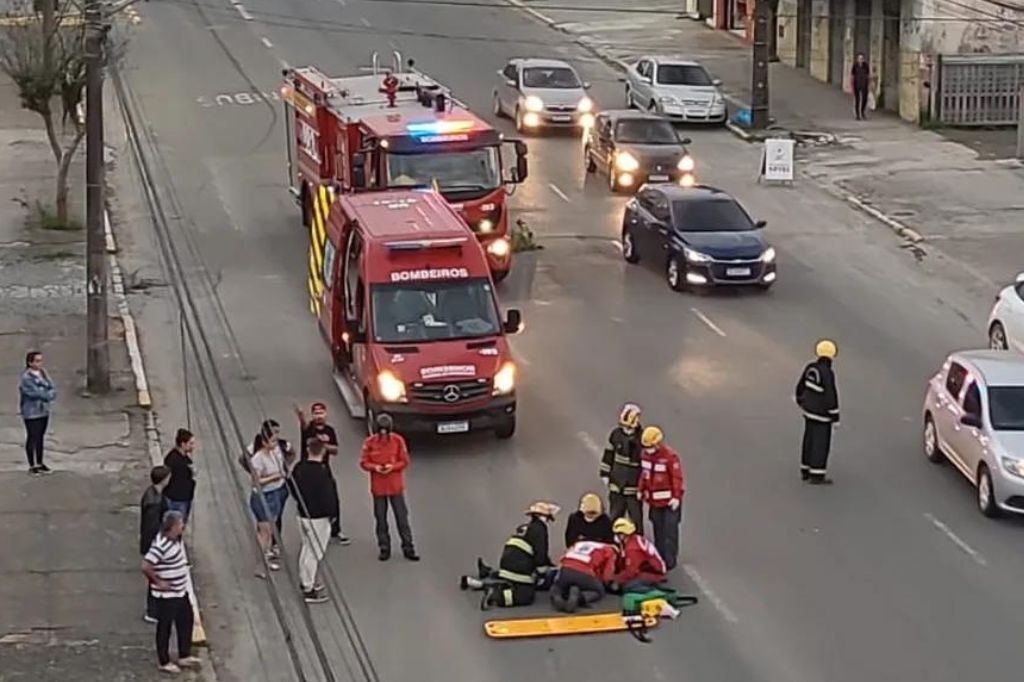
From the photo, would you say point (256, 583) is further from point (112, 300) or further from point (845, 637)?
point (112, 300)

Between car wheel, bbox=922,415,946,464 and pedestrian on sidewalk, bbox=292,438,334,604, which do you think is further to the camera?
car wheel, bbox=922,415,946,464

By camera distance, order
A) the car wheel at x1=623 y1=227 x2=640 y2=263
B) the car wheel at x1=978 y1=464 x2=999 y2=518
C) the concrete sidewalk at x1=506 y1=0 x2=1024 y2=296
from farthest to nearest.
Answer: the concrete sidewalk at x1=506 y1=0 x2=1024 y2=296 → the car wheel at x1=623 y1=227 x2=640 y2=263 → the car wheel at x1=978 y1=464 x2=999 y2=518

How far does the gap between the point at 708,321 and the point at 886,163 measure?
1463 centimetres

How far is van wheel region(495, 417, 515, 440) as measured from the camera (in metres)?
24.8

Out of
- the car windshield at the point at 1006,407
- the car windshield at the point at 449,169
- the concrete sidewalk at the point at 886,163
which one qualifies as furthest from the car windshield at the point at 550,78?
the car windshield at the point at 1006,407

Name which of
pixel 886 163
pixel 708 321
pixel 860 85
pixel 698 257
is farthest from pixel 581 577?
pixel 860 85

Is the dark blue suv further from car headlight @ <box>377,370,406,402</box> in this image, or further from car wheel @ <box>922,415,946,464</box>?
car headlight @ <box>377,370,406,402</box>

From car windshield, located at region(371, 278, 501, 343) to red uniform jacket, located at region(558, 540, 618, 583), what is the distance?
5.80m

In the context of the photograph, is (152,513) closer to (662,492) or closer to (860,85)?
(662,492)

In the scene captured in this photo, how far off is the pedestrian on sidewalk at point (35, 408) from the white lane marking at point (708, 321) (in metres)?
10.5

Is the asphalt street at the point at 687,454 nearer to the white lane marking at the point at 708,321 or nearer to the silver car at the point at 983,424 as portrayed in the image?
the white lane marking at the point at 708,321

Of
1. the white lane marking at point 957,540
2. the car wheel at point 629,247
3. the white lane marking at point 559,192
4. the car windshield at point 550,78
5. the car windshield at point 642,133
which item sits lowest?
the white lane marking at point 957,540

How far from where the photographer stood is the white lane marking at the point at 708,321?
3048 cm

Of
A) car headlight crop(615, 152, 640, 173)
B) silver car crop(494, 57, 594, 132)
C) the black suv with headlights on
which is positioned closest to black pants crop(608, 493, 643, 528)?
the black suv with headlights on
